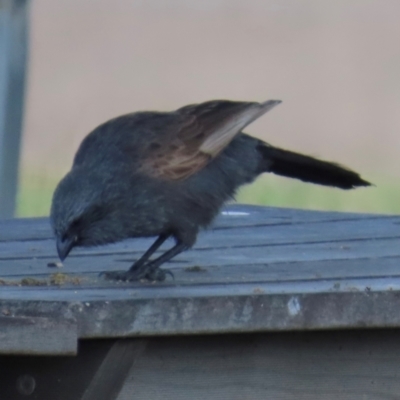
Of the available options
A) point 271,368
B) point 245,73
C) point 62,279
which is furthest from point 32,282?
point 245,73

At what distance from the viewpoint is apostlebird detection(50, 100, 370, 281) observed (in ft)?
14.6

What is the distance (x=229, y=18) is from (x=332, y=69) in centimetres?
390

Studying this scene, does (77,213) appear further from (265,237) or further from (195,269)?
(265,237)

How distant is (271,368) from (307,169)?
2.31 metres

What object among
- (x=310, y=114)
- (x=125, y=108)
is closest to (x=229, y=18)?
(x=310, y=114)

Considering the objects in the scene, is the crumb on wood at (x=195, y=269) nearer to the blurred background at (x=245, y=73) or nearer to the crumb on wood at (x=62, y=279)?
the crumb on wood at (x=62, y=279)

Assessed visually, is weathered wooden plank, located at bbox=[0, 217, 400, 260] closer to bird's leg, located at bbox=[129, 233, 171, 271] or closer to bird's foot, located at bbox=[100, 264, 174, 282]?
bird's leg, located at bbox=[129, 233, 171, 271]

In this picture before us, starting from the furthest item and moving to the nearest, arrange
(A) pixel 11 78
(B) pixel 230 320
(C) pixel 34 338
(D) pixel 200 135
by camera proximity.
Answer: (A) pixel 11 78 → (D) pixel 200 135 → (B) pixel 230 320 → (C) pixel 34 338

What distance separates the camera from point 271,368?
3270 mm

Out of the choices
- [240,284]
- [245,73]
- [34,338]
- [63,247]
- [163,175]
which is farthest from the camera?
[245,73]

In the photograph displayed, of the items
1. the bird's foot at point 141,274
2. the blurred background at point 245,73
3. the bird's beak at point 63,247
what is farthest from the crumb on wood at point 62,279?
the blurred background at point 245,73

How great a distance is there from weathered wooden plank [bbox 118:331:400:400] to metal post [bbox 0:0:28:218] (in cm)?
442

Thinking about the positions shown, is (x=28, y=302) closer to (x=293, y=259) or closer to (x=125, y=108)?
(x=293, y=259)

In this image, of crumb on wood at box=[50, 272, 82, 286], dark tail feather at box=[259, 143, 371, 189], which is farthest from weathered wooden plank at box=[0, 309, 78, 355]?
dark tail feather at box=[259, 143, 371, 189]
